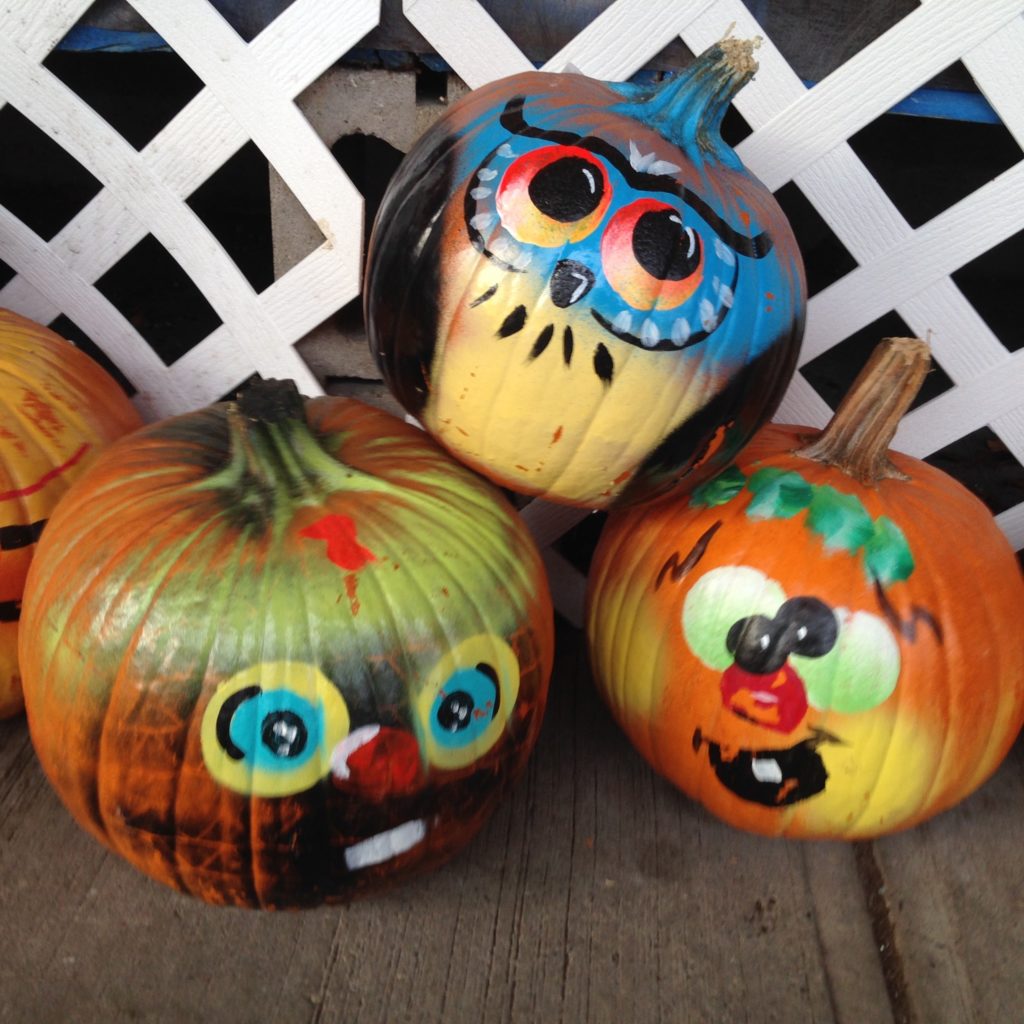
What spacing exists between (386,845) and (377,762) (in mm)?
124

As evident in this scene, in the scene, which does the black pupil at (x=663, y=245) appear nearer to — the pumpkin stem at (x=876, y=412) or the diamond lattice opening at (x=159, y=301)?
the pumpkin stem at (x=876, y=412)

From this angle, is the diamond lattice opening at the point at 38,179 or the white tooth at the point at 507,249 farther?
the diamond lattice opening at the point at 38,179

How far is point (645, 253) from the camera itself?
1.08m

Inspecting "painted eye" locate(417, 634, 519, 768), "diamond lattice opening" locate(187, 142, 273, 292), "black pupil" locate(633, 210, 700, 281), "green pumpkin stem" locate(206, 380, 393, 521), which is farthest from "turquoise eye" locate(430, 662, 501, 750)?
"diamond lattice opening" locate(187, 142, 273, 292)

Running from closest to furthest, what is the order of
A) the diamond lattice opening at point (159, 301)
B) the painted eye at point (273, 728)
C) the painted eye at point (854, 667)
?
the painted eye at point (273, 728) < the painted eye at point (854, 667) < the diamond lattice opening at point (159, 301)

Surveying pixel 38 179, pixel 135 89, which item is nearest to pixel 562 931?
pixel 135 89

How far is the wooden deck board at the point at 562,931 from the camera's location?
44.4 inches

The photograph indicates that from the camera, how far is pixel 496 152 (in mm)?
1119

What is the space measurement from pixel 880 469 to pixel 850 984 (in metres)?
0.69

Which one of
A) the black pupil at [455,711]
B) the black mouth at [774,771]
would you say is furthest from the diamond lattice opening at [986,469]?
the black pupil at [455,711]

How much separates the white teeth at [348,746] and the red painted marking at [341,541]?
0.18m

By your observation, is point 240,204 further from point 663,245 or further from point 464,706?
point 464,706

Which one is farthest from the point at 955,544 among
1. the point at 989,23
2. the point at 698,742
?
the point at 989,23

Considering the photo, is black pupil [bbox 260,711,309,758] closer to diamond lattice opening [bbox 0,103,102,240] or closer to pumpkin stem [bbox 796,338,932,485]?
pumpkin stem [bbox 796,338,932,485]
